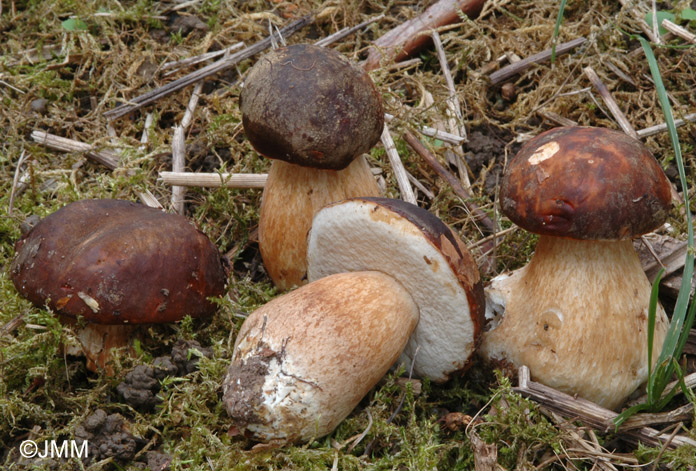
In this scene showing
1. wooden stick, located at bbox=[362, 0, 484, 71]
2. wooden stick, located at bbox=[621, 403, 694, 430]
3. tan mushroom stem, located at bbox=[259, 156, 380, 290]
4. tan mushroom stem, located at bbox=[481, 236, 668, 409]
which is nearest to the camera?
wooden stick, located at bbox=[621, 403, 694, 430]

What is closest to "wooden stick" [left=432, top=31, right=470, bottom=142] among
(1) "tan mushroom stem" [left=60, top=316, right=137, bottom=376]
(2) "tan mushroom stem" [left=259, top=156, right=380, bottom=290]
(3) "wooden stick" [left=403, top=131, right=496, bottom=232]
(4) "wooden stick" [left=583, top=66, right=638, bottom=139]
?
(3) "wooden stick" [left=403, top=131, right=496, bottom=232]

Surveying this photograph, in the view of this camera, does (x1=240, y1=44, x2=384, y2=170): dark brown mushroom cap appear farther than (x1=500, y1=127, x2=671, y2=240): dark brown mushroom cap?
Yes

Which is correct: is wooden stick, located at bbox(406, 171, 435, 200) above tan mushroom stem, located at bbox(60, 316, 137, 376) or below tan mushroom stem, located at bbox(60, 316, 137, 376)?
below

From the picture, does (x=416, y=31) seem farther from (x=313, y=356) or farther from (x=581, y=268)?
(x=313, y=356)

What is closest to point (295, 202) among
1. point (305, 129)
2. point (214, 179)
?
point (305, 129)

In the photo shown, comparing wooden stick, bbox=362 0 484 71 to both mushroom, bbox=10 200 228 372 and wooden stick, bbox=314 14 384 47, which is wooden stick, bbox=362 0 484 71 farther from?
mushroom, bbox=10 200 228 372

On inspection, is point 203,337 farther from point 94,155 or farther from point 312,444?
point 94,155
